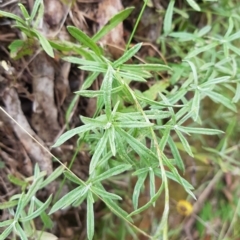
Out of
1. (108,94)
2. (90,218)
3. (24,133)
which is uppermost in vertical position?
(108,94)

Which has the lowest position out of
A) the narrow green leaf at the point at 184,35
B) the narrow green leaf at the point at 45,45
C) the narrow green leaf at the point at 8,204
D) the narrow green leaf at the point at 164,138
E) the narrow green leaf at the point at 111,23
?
the narrow green leaf at the point at 8,204

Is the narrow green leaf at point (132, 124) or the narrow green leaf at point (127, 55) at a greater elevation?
the narrow green leaf at point (127, 55)

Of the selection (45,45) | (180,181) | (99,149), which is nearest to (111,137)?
(99,149)

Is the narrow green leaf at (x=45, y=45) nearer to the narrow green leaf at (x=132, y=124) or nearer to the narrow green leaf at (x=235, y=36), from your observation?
the narrow green leaf at (x=132, y=124)

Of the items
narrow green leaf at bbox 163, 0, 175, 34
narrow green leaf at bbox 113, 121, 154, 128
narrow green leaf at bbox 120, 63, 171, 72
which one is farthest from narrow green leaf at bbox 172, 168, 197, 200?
narrow green leaf at bbox 163, 0, 175, 34

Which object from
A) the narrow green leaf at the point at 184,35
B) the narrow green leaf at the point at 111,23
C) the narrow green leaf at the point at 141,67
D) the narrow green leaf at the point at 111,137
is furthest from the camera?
the narrow green leaf at the point at 184,35

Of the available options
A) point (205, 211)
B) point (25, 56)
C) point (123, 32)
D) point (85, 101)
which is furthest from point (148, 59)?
point (205, 211)

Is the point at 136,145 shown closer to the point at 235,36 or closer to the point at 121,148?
the point at 121,148

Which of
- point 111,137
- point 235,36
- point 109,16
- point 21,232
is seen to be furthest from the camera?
point 109,16

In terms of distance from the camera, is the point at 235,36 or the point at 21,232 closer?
the point at 21,232

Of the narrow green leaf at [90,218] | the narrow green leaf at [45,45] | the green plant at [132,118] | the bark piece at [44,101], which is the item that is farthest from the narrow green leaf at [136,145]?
the bark piece at [44,101]

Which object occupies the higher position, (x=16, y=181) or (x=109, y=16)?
(x=109, y=16)
